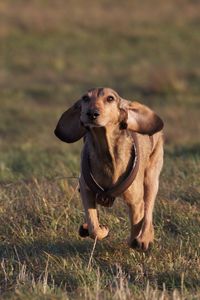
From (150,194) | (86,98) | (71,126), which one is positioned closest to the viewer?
(86,98)

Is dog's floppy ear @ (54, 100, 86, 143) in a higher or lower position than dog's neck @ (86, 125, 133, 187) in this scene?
higher

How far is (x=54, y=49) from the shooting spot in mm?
26172

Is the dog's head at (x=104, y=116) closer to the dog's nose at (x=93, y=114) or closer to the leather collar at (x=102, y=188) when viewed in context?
the dog's nose at (x=93, y=114)

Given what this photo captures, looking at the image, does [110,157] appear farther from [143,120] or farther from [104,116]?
[104,116]

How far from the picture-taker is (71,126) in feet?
20.3

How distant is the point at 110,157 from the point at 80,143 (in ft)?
24.5

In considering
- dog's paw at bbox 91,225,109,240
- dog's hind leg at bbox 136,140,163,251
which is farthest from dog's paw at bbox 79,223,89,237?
dog's hind leg at bbox 136,140,163,251

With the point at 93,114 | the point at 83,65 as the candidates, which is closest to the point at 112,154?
the point at 93,114

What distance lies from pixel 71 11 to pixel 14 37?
204 inches

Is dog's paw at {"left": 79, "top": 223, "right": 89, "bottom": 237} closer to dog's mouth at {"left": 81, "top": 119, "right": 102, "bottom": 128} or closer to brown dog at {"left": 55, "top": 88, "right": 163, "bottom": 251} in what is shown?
brown dog at {"left": 55, "top": 88, "right": 163, "bottom": 251}

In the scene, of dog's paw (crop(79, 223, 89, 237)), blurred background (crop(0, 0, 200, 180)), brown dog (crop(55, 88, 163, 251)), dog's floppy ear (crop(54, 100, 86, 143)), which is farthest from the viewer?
blurred background (crop(0, 0, 200, 180))

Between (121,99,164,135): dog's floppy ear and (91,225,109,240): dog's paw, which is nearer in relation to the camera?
(121,99,164,135): dog's floppy ear

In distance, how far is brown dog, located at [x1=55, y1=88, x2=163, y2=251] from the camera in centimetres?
603

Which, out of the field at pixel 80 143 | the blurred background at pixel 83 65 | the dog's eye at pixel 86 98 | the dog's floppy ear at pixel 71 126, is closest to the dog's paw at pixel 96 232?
the field at pixel 80 143
